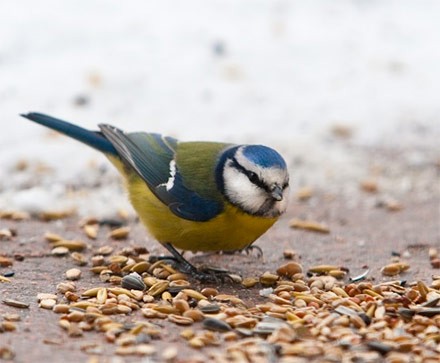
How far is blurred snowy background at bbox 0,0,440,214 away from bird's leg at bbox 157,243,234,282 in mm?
1337

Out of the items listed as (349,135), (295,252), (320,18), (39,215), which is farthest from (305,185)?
(320,18)

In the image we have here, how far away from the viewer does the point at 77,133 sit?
5.98 m

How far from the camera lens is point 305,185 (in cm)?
728

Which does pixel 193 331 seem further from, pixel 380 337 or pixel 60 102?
pixel 60 102

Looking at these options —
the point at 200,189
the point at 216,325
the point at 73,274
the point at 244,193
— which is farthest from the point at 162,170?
the point at 216,325

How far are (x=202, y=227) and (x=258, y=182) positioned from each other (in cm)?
41

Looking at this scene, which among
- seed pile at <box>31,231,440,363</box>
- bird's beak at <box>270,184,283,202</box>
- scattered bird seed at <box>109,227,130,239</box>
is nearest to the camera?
seed pile at <box>31,231,440,363</box>

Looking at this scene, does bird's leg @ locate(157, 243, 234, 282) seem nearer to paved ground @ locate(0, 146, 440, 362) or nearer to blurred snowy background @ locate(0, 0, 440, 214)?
paved ground @ locate(0, 146, 440, 362)

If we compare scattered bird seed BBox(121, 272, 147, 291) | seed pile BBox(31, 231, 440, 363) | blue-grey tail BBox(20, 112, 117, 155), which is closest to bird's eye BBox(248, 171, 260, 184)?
seed pile BBox(31, 231, 440, 363)

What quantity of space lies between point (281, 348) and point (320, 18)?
6103 mm

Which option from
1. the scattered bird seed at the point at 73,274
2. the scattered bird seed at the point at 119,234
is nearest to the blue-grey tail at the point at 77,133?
the scattered bird seed at the point at 119,234

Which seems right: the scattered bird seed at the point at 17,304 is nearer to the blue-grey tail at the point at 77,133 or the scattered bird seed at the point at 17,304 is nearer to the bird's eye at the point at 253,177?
the bird's eye at the point at 253,177

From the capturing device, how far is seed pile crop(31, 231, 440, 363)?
157 inches

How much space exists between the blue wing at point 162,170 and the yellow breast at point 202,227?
45mm
